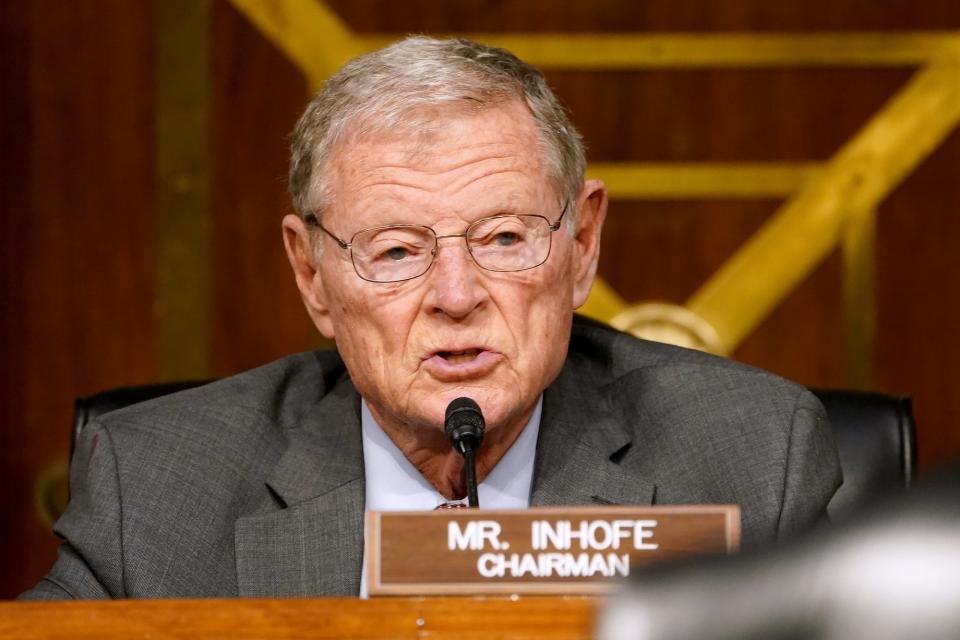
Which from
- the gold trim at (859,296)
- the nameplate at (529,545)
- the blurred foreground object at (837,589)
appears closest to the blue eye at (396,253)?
the nameplate at (529,545)

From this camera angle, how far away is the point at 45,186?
337 cm

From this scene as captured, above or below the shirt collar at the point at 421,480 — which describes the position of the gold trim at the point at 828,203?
above

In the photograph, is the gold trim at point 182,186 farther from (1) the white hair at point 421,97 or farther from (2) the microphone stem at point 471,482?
(2) the microphone stem at point 471,482

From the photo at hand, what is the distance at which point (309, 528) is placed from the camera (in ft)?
5.81

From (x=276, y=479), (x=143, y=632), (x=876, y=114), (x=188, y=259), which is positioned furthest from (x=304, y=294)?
(x=876, y=114)

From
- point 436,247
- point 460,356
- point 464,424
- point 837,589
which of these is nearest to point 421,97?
point 436,247

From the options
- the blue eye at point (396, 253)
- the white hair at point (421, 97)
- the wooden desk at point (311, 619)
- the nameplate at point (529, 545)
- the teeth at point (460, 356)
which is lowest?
the wooden desk at point (311, 619)

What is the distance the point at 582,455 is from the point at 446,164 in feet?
1.47

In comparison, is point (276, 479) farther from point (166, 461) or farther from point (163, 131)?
point (163, 131)

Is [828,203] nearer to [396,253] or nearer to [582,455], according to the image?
[582,455]

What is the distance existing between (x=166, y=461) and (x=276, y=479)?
0.15m

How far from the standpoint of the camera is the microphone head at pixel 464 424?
1549mm

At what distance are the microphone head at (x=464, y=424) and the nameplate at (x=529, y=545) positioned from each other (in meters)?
0.37

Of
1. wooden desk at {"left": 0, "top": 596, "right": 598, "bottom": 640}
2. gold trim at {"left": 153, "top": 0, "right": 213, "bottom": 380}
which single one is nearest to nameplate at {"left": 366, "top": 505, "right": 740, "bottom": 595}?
wooden desk at {"left": 0, "top": 596, "right": 598, "bottom": 640}
